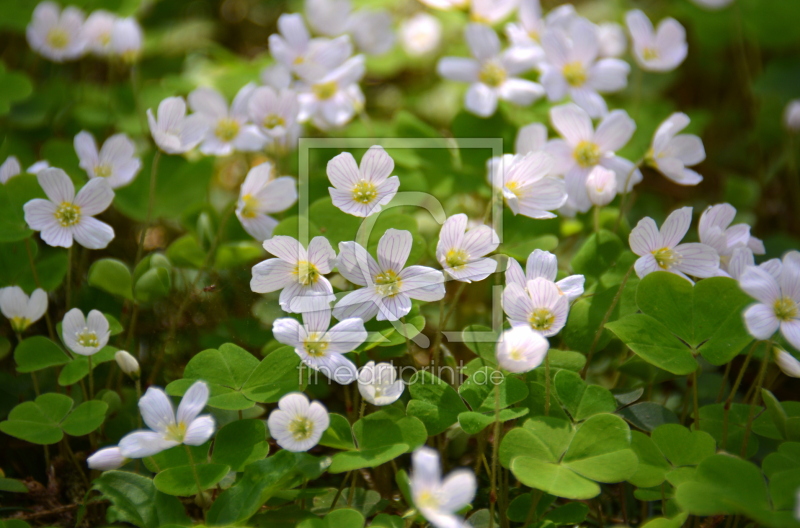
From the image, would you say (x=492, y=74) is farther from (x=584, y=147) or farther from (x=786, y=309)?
(x=786, y=309)

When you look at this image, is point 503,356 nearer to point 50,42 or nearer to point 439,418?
point 439,418

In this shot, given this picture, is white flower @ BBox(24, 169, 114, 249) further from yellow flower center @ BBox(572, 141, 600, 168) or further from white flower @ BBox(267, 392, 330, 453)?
yellow flower center @ BBox(572, 141, 600, 168)

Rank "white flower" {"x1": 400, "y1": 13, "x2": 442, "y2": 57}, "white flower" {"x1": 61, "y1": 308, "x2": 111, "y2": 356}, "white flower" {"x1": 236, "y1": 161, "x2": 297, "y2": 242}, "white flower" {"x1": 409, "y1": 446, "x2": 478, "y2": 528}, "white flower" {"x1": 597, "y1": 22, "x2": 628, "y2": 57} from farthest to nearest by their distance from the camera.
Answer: "white flower" {"x1": 400, "y1": 13, "x2": 442, "y2": 57}
"white flower" {"x1": 597, "y1": 22, "x2": 628, "y2": 57}
"white flower" {"x1": 236, "y1": 161, "x2": 297, "y2": 242}
"white flower" {"x1": 61, "y1": 308, "x2": 111, "y2": 356}
"white flower" {"x1": 409, "y1": 446, "x2": 478, "y2": 528}

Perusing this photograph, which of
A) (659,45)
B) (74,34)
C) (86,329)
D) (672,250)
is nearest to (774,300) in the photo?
(672,250)

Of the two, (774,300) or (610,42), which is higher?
(610,42)

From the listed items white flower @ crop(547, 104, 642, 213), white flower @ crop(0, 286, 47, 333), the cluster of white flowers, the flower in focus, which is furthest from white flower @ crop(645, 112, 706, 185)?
the cluster of white flowers

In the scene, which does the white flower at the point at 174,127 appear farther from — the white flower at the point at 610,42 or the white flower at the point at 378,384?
the white flower at the point at 610,42

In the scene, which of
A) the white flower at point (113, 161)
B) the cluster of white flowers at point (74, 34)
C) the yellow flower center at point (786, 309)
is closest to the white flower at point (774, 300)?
the yellow flower center at point (786, 309)
